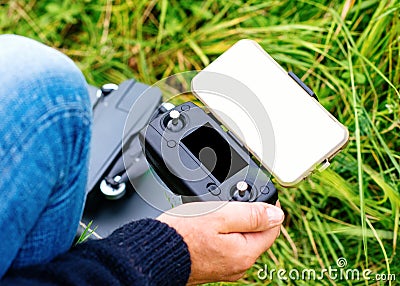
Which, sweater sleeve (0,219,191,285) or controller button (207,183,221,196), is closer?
sweater sleeve (0,219,191,285)

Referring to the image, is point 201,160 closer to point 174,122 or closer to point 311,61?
point 174,122

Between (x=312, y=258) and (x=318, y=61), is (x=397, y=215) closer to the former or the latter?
(x=312, y=258)

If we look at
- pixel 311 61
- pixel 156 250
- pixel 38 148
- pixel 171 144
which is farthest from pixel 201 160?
pixel 311 61

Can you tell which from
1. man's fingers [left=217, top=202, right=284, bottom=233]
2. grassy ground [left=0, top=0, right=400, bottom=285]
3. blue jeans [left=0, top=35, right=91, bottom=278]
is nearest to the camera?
blue jeans [left=0, top=35, right=91, bottom=278]

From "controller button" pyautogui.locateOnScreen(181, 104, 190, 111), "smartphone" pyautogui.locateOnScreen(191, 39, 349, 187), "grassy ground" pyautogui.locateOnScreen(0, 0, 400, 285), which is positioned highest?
"smartphone" pyautogui.locateOnScreen(191, 39, 349, 187)

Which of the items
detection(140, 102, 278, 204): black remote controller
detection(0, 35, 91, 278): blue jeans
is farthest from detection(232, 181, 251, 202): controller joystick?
detection(0, 35, 91, 278): blue jeans

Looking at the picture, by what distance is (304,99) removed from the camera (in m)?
0.88

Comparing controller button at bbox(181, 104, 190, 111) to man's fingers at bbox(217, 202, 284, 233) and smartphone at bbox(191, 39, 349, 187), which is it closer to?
smartphone at bbox(191, 39, 349, 187)

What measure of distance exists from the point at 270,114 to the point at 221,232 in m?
0.20

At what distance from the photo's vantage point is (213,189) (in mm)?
852

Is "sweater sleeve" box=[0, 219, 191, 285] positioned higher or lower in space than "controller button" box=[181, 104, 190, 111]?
lower

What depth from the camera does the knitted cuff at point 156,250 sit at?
0.74m

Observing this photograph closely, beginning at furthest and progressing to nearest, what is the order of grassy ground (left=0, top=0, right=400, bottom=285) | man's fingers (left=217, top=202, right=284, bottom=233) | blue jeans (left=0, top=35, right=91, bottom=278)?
grassy ground (left=0, top=0, right=400, bottom=285), man's fingers (left=217, top=202, right=284, bottom=233), blue jeans (left=0, top=35, right=91, bottom=278)

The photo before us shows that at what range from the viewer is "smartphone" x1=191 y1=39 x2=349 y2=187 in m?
0.84
